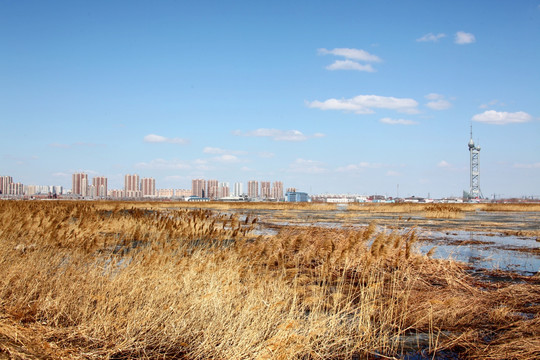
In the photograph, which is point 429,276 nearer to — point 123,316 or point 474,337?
point 474,337

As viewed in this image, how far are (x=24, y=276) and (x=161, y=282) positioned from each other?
7.74 feet

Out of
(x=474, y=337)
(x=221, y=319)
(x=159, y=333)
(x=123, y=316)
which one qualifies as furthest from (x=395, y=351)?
(x=123, y=316)

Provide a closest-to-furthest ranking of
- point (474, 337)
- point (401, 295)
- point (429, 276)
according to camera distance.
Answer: point (474, 337) < point (401, 295) < point (429, 276)

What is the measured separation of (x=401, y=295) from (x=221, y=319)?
13.9 ft

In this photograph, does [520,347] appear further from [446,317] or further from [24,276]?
[24,276]

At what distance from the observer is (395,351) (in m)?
6.15

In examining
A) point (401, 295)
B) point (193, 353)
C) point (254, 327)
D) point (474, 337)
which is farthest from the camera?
point (401, 295)

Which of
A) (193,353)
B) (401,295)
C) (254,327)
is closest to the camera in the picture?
(193,353)

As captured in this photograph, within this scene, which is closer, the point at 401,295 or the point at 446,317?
the point at 446,317

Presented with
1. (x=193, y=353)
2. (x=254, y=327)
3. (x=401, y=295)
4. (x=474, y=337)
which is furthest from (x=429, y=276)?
(x=193, y=353)

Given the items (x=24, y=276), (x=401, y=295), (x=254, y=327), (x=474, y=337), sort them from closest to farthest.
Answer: (x=254, y=327)
(x=474, y=337)
(x=24, y=276)
(x=401, y=295)

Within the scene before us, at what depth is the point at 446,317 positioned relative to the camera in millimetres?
7559

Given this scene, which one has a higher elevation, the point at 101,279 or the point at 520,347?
the point at 101,279

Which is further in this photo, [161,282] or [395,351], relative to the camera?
[161,282]
